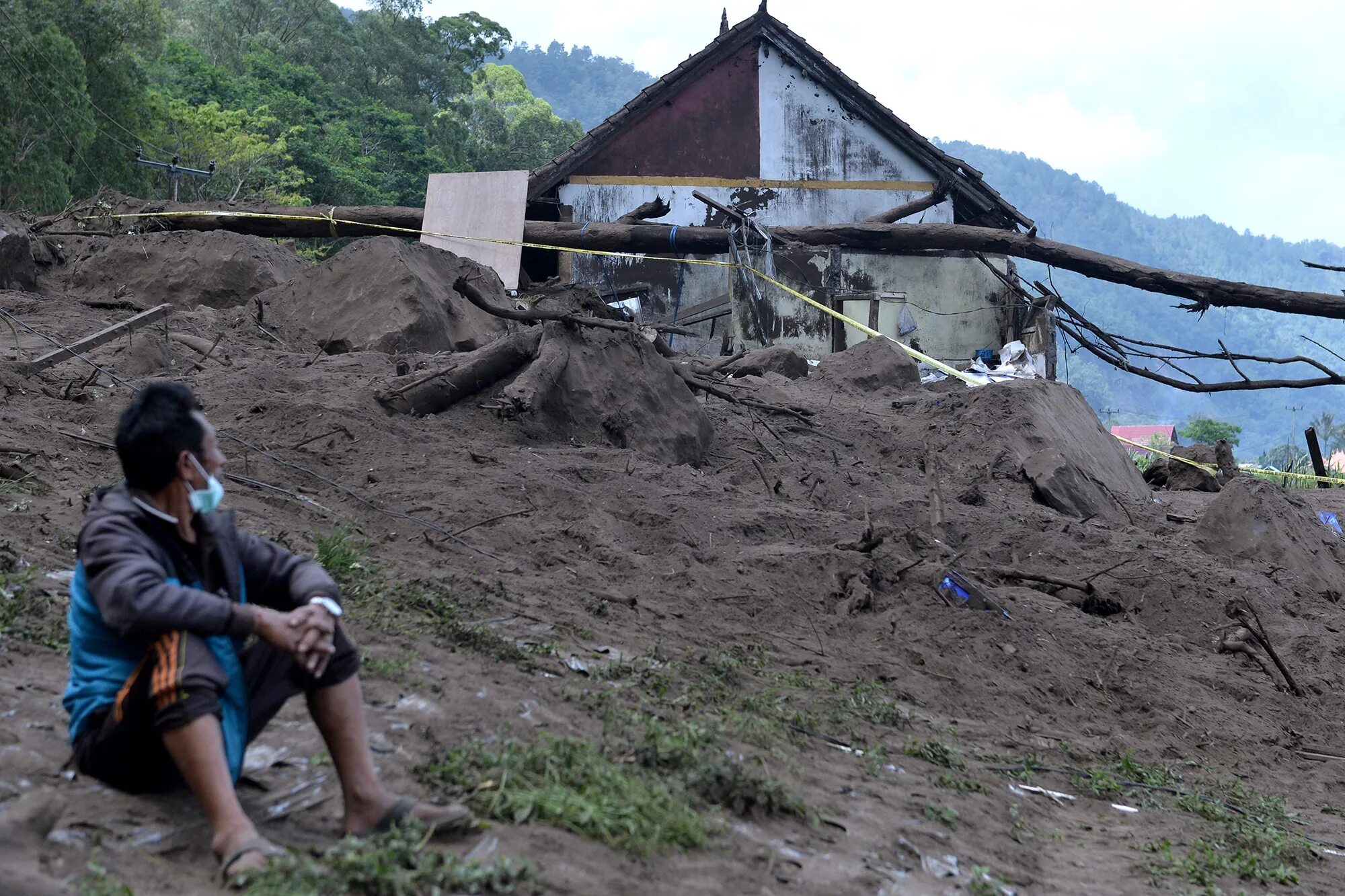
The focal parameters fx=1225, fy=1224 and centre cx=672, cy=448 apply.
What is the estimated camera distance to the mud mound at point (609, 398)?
8617 millimetres

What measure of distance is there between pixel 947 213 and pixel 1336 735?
16.8m

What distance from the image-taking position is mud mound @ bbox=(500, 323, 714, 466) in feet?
28.3

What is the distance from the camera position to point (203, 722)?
285 centimetres

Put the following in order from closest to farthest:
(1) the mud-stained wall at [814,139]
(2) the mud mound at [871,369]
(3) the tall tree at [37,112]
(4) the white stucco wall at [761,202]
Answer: (2) the mud mound at [871,369]
(3) the tall tree at [37,112]
(4) the white stucco wall at [761,202]
(1) the mud-stained wall at [814,139]

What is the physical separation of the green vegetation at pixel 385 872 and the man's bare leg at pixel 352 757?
7 cm

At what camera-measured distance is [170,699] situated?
283 centimetres

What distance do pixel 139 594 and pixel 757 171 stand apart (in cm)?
2086

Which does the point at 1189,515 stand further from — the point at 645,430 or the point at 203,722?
the point at 203,722

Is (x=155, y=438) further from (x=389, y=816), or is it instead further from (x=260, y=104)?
(x=260, y=104)

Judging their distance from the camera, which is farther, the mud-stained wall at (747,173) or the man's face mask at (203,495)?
the mud-stained wall at (747,173)

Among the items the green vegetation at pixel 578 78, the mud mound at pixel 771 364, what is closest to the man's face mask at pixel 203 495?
the mud mound at pixel 771 364

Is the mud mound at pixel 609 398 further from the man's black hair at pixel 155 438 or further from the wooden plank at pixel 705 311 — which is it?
the wooden plank at pixel 705 311

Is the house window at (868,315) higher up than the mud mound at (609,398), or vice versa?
the house window at (868,315)

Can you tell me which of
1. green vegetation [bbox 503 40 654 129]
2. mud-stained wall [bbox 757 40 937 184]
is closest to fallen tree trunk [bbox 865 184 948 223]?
mud-stained wall [bbox 757 40 937 184]
